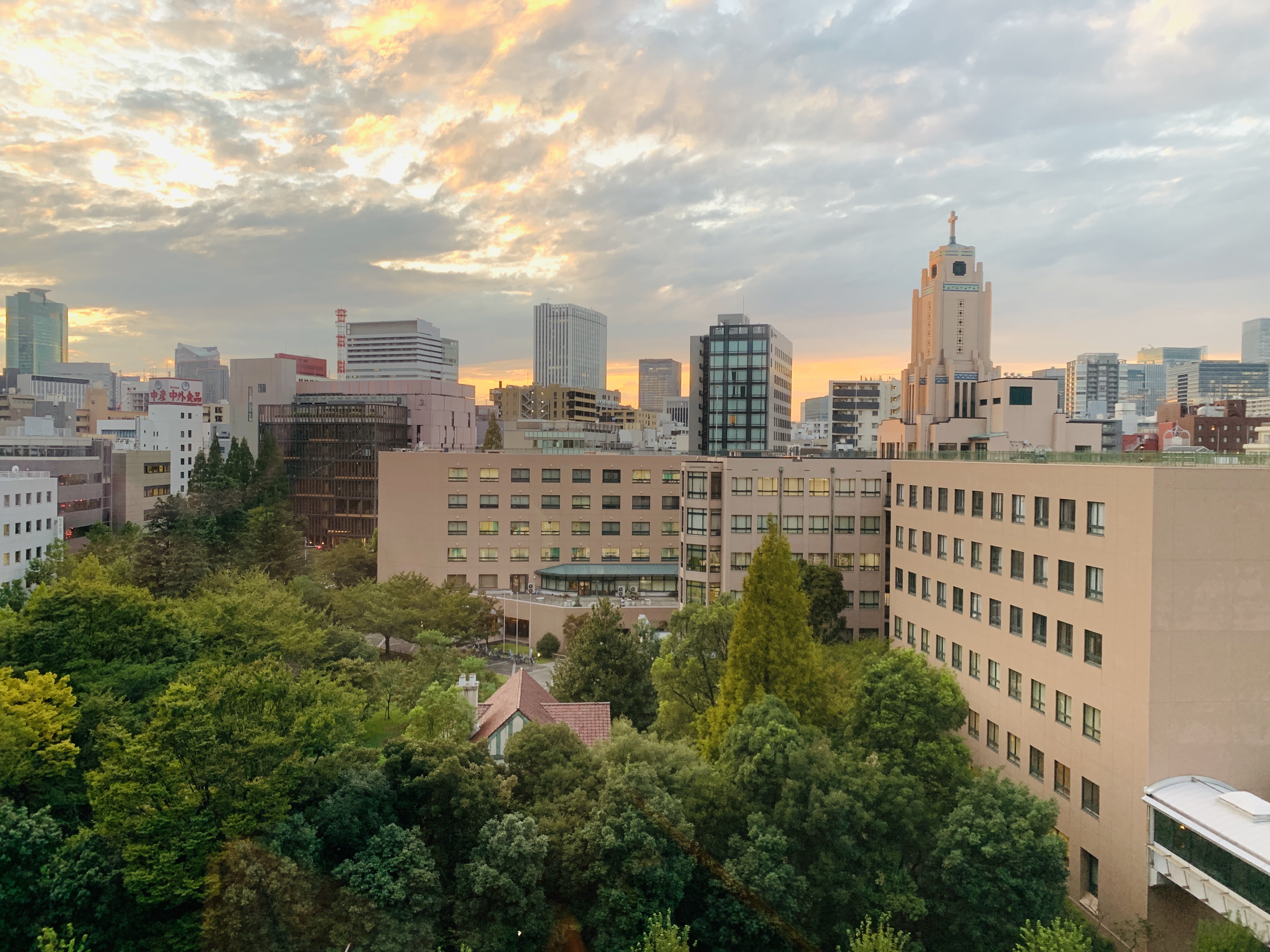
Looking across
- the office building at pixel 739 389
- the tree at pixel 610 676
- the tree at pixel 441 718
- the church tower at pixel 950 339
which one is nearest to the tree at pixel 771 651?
the tree at pixel 610 676

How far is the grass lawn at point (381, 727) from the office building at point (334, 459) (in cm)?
7134

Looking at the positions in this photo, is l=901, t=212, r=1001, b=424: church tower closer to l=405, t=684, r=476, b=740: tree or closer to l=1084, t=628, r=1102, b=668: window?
l=1084, t=628, r=1102, b=668: window

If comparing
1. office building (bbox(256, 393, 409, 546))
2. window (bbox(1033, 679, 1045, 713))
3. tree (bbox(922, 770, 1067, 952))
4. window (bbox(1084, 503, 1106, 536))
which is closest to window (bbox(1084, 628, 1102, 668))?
window (bbox(1033, 679, 1045, 713))

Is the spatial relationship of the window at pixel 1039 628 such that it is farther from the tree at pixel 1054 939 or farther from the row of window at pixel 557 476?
the row of window at pixel 557 476

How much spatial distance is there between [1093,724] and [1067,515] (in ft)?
27.1

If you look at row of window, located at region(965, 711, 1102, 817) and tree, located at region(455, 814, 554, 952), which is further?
row of window, located at region(965, 711, 1102, 817)

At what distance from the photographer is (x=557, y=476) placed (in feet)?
261

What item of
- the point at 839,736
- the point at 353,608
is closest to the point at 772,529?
the point at 839,736

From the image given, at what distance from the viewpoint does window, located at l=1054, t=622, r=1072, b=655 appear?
32.5 meters

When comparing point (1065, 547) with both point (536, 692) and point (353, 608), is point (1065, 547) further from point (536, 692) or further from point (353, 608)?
point (353, 608)

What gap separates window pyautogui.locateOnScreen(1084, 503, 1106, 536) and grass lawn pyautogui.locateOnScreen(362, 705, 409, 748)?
32.3m

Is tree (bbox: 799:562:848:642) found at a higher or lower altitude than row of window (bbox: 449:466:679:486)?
lower

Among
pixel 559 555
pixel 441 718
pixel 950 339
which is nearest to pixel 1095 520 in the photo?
pixel 441 718

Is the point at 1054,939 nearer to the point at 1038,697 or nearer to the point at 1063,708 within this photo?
the point at 1063,708
